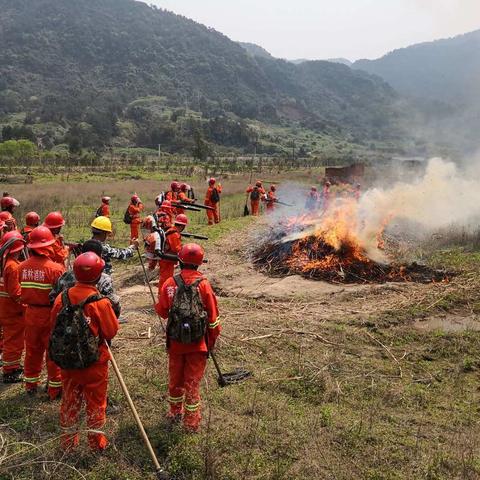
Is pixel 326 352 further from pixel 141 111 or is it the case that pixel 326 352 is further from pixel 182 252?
pixel 141 111

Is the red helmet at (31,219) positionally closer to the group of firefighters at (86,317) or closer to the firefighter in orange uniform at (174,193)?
the group of firefighters at (86,317)

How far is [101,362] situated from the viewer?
14.1 ft

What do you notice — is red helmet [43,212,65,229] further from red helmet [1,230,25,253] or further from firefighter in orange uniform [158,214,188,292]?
firefighter in orange uniform [158,214,188,292]

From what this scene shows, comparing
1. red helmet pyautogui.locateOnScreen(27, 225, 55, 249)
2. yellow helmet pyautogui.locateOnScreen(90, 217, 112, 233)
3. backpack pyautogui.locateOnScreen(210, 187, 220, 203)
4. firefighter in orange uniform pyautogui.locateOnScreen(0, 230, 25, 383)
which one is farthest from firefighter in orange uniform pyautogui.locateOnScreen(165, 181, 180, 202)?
red helmet pyautogui.locateOnScreen(27, 225, 55, 249)

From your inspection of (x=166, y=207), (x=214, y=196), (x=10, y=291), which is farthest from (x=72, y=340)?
(x=214, y=196)

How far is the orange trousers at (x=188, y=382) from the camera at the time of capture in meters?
4.71

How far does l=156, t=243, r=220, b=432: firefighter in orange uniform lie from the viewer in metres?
4.71

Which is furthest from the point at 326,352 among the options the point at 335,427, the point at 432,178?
the point at 432,178

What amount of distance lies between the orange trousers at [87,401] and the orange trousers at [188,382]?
2.47ft

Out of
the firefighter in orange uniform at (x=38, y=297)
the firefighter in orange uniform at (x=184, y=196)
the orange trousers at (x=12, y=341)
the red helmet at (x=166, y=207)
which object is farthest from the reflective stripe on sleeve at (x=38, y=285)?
the firefighter in orange uniform at (x=184, y=196)

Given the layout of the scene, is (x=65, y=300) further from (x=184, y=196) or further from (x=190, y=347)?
(x=184, y=196)

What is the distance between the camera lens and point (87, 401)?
4.34 meters

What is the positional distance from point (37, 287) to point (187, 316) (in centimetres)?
195

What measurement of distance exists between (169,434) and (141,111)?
4288 inches
